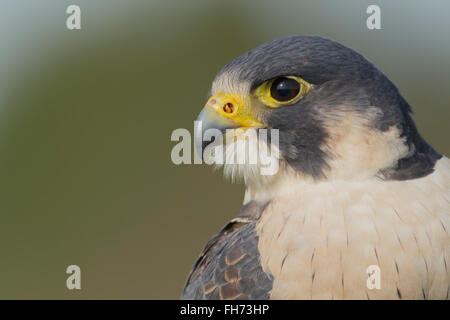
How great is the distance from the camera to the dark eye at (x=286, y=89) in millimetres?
2646

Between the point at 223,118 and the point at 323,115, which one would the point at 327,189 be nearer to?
the point at 323,115

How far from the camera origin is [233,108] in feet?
9.16

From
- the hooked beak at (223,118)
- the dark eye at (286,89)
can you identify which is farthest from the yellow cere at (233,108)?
the dark eye at (286,89)

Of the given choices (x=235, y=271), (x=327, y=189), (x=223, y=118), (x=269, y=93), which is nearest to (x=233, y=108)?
(x=223, y=118)

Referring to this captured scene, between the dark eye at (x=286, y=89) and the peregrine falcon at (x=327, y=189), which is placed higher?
the dark eye at (x=286, y=89)

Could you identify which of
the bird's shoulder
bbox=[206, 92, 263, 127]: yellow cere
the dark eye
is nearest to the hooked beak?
bbox=[206, 92, 263, 127]: yellow cere

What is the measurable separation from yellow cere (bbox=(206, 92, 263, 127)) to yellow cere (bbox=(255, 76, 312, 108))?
9 cm

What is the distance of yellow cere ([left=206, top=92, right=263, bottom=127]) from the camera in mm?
2742

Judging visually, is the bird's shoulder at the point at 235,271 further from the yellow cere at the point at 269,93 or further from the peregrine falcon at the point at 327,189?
the yellow cere at the point at 269,93

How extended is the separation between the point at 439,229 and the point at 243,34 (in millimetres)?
10428

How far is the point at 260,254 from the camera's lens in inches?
97.0

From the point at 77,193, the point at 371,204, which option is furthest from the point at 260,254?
the point at 77,193

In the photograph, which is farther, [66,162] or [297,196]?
[66,162]
